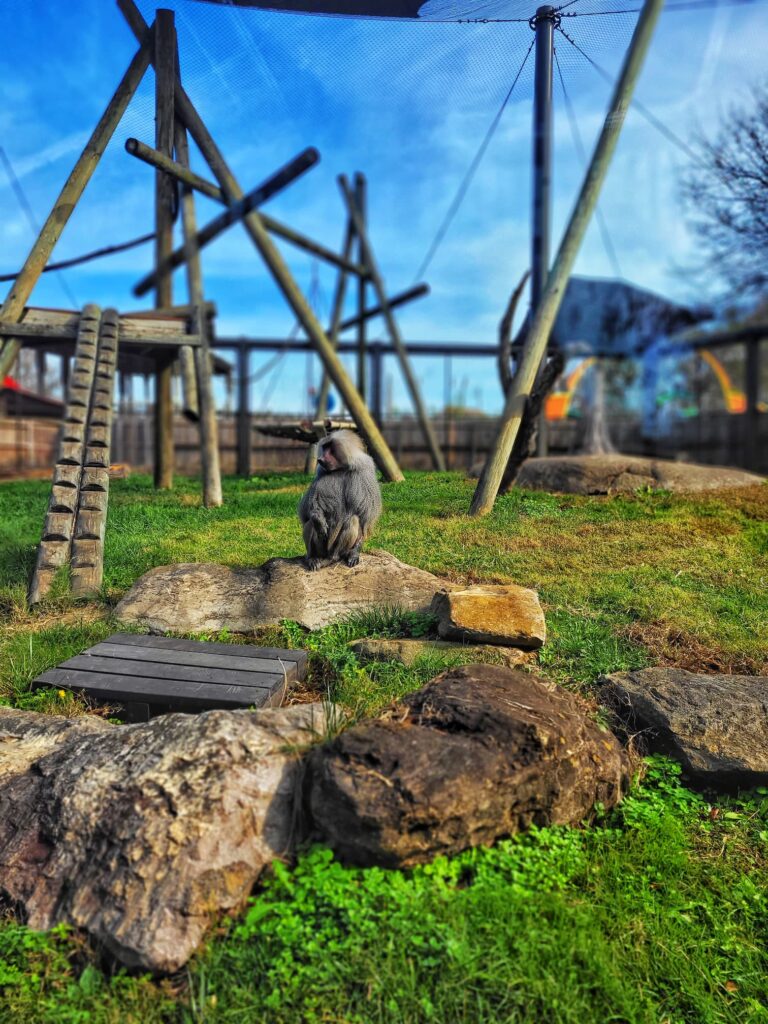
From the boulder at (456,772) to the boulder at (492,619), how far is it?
711 mm

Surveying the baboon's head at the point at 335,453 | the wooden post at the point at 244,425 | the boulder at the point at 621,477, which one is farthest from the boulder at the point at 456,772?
the wooden post at the point at 244,425

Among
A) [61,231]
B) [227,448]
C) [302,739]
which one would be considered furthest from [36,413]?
[302,739]

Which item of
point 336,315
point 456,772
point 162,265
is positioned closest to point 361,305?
point 336,315

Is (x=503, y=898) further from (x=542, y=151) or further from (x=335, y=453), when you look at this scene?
(x=542, y=151)

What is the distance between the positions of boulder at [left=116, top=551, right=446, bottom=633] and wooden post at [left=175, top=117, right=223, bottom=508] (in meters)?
1.36

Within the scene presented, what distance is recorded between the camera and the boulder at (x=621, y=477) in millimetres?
6616

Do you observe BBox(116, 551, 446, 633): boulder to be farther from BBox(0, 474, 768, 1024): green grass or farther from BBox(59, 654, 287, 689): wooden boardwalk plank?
BBox(59, 654, 287, 689): wooden boardwalk plank

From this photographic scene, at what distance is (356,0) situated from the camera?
13.8 ft

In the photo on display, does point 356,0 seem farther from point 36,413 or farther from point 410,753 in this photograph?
point 36,413

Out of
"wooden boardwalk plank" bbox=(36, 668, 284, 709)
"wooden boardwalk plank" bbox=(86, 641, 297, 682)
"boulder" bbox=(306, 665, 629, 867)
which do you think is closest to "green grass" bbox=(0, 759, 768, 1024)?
"boulder" bbox=(306, 665, 629, 867)

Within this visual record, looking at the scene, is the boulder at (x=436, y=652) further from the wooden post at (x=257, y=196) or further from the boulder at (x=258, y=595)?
the wooden post at (x=257, y=196)

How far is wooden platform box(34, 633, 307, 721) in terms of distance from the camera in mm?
3484

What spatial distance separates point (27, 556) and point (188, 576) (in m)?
1.48

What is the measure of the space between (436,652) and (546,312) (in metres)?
2.93
